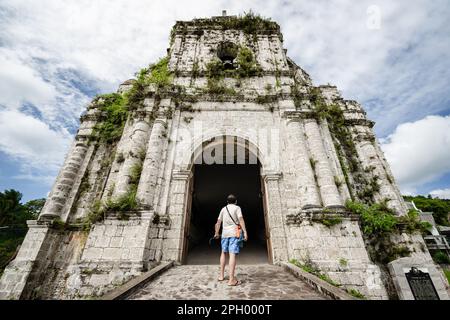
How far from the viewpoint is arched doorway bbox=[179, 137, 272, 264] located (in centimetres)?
751

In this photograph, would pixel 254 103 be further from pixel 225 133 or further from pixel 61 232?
pixel 61 232

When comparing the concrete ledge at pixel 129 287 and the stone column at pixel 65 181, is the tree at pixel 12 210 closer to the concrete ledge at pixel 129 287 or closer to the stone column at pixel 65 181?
the stone column at pixel 65 181

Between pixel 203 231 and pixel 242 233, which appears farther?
pixel 203 231

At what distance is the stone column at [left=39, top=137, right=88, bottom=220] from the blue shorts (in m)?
5.18

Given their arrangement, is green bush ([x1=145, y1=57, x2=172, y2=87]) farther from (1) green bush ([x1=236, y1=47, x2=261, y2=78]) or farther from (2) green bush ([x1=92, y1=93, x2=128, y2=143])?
(1) green bush ([x1=236, y1=47, x2=261, y2=78])

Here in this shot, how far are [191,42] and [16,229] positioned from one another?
125 feet

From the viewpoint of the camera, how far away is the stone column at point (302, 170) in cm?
588

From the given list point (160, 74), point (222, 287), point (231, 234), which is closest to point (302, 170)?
point (231, 234)

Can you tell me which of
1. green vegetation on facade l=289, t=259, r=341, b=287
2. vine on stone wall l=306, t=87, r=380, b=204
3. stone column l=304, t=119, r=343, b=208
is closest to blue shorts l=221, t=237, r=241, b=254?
green vegetation on facade l=289, t=259, r=341, b=287

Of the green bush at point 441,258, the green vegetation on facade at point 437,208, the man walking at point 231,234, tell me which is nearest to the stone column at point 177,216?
the man walking at point 231,234

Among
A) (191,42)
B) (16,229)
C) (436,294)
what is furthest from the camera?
(16,229)

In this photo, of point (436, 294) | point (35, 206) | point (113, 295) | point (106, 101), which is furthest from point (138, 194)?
point (35, 206)

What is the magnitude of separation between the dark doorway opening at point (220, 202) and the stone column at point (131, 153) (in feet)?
12.1
